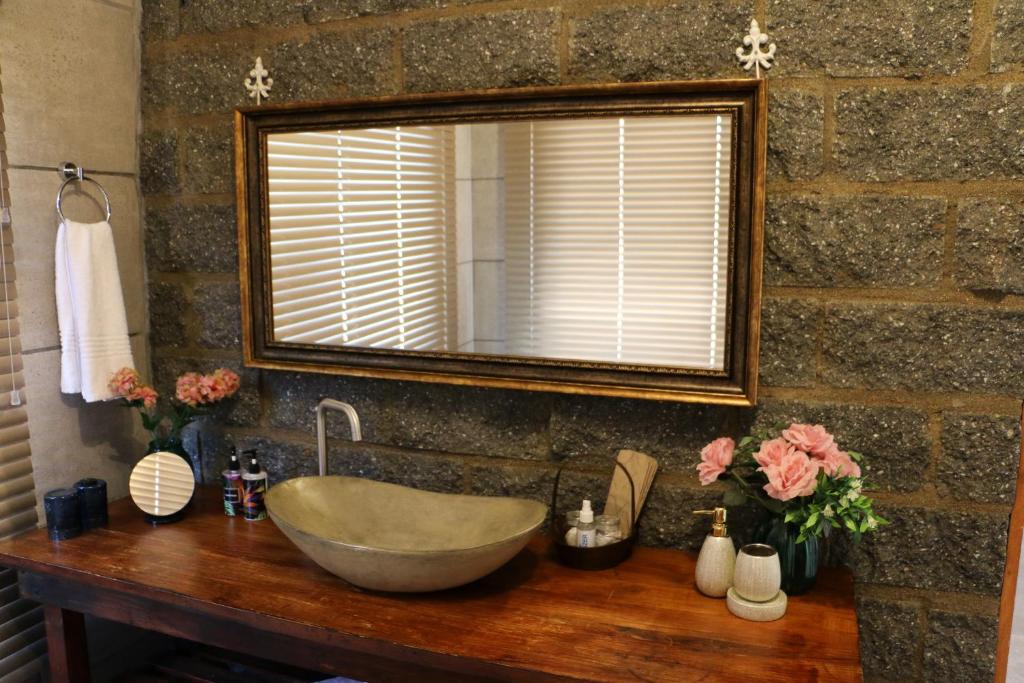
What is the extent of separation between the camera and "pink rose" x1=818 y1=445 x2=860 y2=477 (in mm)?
1287

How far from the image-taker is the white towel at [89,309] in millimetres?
1712

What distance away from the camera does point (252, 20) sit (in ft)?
5.78

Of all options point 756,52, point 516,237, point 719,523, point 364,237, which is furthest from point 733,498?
point 364,237

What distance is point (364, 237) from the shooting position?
1.71 m

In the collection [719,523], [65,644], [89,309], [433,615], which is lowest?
[65,644]

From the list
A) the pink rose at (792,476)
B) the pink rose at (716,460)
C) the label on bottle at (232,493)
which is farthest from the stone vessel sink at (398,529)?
the pink rose at (792,476)

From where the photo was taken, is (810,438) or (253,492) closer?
(810,438)

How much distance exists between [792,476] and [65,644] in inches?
56.3

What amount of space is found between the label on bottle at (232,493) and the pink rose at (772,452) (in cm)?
109

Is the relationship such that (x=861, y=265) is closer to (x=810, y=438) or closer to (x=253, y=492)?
(x=810, y=438)

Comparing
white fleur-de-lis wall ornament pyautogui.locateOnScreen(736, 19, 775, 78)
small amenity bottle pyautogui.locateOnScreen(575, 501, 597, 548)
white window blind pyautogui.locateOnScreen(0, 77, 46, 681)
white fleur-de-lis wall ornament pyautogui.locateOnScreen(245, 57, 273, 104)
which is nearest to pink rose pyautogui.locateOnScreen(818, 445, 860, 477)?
small amenity bottle pyautogui.locateOnScreen(575, 501, 597, 548)

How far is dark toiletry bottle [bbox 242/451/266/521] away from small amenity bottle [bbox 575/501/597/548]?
2.32ft

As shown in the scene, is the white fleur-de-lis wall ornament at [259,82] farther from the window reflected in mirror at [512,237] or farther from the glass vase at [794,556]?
the glass vase at [794,556]

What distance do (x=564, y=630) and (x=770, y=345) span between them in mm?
623
